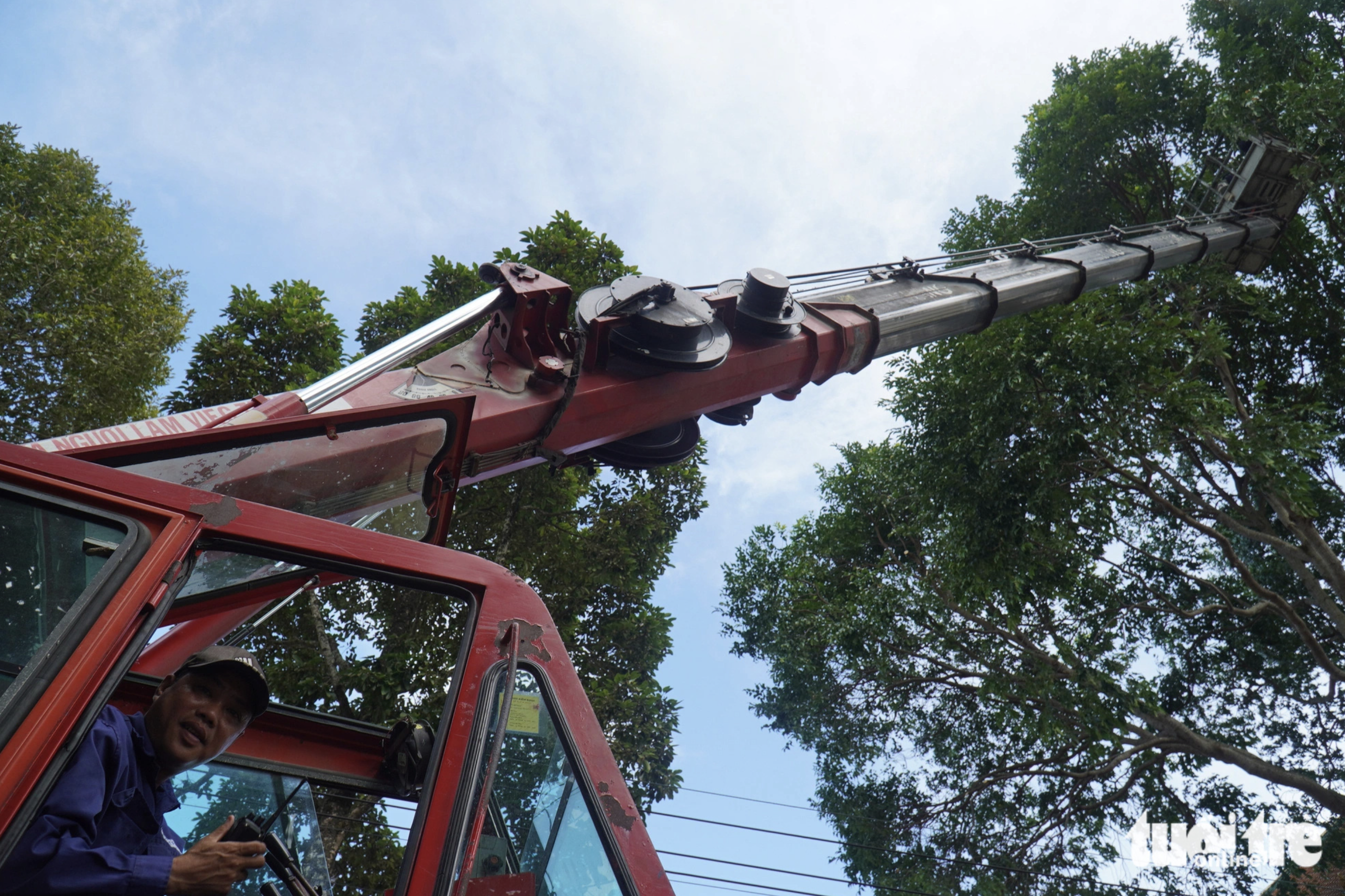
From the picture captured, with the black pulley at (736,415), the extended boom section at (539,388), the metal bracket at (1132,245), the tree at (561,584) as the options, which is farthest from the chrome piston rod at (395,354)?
the metal bracket at (1132,245)

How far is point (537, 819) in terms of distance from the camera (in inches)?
77.5

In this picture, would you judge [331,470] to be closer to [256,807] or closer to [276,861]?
[256,807]

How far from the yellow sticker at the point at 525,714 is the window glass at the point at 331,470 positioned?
1152 mm

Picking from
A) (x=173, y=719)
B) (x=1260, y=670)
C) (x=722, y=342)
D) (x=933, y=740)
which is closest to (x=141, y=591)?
(x=173, y=719)

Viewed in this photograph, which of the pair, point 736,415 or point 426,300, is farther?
point 426,300

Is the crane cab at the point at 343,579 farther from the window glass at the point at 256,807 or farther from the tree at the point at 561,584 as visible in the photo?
the tree at the point at 561,584

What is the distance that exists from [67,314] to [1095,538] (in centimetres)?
1214

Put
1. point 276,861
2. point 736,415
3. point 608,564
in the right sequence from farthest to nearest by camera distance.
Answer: point 608,564 < point 736,415 < point 276,861

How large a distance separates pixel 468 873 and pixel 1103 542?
9341 millimetres

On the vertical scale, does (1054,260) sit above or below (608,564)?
above

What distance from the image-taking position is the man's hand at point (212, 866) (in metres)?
1.68

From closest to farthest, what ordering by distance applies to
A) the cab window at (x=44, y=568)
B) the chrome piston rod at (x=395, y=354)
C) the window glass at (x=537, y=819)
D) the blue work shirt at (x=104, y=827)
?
the blue work shirt at (x=104, y=827), the cab window at (x=44, y=568), the window glass at (x=537, y=819), the chrome piston rod at (x=395, y=354)

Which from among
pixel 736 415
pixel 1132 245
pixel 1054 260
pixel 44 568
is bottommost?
pixel 44 568

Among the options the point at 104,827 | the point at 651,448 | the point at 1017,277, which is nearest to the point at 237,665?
the point at 104,827
